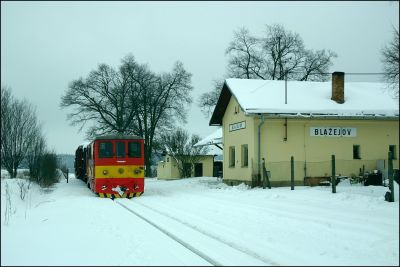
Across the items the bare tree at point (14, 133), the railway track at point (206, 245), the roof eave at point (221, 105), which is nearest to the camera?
the railway track at point (206, 245)

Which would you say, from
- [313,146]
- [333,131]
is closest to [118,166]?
[313,146]

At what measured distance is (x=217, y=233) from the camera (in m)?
10.9

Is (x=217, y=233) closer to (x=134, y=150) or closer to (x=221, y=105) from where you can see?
(x=134, y=150)

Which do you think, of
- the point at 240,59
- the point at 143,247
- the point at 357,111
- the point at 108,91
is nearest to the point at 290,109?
the point at 357,111

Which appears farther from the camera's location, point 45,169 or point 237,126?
point 45,169

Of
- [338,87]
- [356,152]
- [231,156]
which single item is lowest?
[231,156]

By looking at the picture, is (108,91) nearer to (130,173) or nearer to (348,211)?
(130,173)

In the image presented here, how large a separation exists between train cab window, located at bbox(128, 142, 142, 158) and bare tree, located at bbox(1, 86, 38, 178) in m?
5.13

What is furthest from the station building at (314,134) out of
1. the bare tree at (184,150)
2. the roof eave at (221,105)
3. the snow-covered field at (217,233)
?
the bare tree at (184,150)

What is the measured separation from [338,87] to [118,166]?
12036 mm

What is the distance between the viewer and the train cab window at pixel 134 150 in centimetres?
2281

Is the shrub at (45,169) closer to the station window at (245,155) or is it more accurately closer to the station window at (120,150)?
the station window at (120,150)

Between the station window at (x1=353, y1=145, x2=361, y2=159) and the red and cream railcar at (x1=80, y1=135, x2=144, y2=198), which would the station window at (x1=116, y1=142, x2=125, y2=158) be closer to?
the red and cream railcar at (x1=80, y1=135, x2=144, y2=198)

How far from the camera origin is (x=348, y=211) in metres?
13.2
